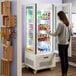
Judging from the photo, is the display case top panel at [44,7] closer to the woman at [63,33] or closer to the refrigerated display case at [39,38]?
the refrigerated display case at [39,38]

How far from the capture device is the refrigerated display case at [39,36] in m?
4.92

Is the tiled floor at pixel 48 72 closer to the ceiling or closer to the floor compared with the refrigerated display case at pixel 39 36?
closer to the floor

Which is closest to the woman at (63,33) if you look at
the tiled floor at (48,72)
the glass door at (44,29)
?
the tiled floor at (48,72)

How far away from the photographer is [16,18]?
12.8ft

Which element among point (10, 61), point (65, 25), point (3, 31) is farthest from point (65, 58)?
point (3, 31)

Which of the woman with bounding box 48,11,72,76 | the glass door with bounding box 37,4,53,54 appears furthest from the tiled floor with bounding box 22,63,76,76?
the woman with bounding box 48,11,72,76

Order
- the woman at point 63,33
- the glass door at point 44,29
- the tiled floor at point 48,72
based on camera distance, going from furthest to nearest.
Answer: the glass door at point 44,29, the tiled floor at point 48,72, the woman at point 63,33

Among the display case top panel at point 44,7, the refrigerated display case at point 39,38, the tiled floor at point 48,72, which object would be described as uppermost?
the display case top panel at point 44,7

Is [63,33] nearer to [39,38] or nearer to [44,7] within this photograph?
[39,38]

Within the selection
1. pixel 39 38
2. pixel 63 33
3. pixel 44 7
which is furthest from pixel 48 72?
pixel 44 7

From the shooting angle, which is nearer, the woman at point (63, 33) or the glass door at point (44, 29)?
the woman at point (63, 33)

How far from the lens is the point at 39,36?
5117 millimetres

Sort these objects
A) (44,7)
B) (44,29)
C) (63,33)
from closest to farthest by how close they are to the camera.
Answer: (63,33), (44,7), (44,29)

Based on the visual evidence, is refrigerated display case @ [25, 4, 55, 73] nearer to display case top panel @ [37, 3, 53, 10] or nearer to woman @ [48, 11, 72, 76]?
display case top panel @ [37, 3, 53, 10]
